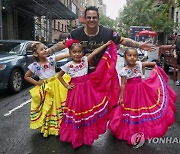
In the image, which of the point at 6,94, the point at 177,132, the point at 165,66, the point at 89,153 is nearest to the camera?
the point at 89,153

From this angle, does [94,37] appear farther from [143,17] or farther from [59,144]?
[143,17]

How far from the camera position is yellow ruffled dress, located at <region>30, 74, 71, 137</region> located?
4348mm

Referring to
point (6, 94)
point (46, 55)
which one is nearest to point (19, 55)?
point (6, 94)

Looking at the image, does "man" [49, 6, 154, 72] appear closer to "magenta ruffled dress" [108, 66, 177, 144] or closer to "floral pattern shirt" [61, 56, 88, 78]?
"floral pattern shirt" [61, 56, 88, 78]

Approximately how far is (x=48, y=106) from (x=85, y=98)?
77cm

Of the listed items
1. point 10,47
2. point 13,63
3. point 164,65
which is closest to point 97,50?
point 13,63

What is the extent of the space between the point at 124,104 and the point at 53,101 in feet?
3.70

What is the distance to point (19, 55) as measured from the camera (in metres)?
8.59

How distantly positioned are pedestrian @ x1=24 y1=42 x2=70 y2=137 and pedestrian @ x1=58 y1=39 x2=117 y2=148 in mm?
454

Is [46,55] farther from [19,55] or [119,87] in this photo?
[19,55]

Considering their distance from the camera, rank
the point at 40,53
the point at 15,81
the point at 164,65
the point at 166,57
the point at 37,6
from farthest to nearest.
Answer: the point at 37,6, the point at 164,65, the point at 166,57, the point at 15,81, the point at 40,53

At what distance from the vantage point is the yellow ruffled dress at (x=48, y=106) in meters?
4.35

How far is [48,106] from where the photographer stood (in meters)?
4.33

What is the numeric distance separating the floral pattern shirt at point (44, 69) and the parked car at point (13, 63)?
333 centimetres
